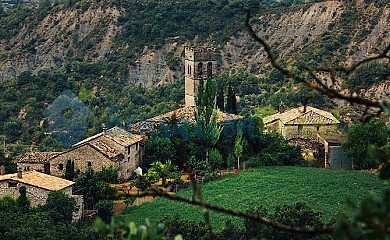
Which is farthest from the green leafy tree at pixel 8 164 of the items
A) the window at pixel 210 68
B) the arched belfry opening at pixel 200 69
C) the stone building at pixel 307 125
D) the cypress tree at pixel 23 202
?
the window at pixel 210 68

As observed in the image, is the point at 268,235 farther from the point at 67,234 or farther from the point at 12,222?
the point at 12,222

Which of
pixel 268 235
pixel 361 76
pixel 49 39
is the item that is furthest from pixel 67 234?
pixel 49 39

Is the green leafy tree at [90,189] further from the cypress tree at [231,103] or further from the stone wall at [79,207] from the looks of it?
the cypress tree at [231,103]

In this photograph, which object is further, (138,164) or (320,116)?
(320,116)

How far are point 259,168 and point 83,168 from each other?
7.67 m

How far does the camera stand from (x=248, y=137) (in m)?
38.5

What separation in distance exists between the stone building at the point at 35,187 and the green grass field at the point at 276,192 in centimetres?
201

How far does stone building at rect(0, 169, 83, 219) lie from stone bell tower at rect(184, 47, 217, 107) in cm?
1720

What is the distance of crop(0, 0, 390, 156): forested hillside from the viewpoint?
5088 centimetres

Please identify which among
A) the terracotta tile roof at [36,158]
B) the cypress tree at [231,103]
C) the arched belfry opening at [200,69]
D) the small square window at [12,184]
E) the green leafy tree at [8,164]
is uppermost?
the arched belfry opening at [200,69]

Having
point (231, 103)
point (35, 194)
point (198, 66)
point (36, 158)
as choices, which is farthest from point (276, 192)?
point (198, 66)

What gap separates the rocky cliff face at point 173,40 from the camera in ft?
197

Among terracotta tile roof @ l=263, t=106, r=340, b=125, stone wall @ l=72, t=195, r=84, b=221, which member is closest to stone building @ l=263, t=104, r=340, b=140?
terracotta tile roof @ l=263, t=106, r=340, b=125

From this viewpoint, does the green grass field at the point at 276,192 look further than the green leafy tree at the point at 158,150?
No
